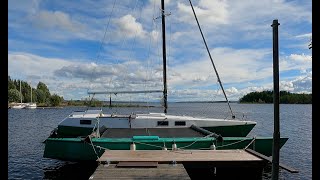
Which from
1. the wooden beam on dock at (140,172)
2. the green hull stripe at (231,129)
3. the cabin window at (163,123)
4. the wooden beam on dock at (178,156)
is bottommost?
the wooden beam on dock at (140,172)

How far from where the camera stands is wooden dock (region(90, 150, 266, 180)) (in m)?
11.5

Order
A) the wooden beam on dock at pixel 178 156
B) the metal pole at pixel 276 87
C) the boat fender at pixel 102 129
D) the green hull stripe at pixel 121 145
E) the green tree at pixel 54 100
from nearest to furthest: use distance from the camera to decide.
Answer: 1. the metal pole at pixel 276 87
2. the wooden beam on dock at pixel 178 156
3. the green hull stripe at pixel 121 145
4. the boat fender at pixel 102 129
5. the green tree at pixel 54 100

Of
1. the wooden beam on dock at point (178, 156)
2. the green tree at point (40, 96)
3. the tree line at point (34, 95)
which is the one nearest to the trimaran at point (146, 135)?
A: the wooden beam on dock at point (178, 156)

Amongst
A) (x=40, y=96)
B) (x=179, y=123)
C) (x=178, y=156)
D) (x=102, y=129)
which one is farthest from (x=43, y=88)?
(x=178, y=156)

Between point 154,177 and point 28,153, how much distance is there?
769 inches

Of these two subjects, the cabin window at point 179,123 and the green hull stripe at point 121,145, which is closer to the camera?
the green hull stripe at point 121,145

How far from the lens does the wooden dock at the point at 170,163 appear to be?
37.6 feet

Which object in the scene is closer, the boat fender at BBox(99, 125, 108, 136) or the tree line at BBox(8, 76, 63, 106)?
the boat fender at BBox(99, 125, 108, 136)

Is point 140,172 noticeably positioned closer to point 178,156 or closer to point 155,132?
point 178,156

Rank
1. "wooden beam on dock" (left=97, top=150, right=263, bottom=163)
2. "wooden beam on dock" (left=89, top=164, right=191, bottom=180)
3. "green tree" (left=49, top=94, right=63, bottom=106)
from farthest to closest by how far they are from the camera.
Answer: "green tree" (left=49, top=94, right=63, bottom=106), "wooden beam on dock" (left=97, top=150, right=263, bottom=163), "wooden beam on dock" (left=89, top=164, right=191, bottom=180)

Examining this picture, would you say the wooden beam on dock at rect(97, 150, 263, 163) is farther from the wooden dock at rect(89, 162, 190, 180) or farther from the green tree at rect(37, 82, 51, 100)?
the green tree at rect(37, 82, 51, 100)

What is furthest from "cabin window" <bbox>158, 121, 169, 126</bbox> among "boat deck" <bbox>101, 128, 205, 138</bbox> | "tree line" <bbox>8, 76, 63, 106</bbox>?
"tree line" <bbox>8, 76, 63, 106</bbox>

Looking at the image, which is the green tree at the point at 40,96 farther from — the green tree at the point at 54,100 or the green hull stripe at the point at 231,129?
the green hull stripe at the point at 231,129

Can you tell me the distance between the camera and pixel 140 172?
11.7 meters
